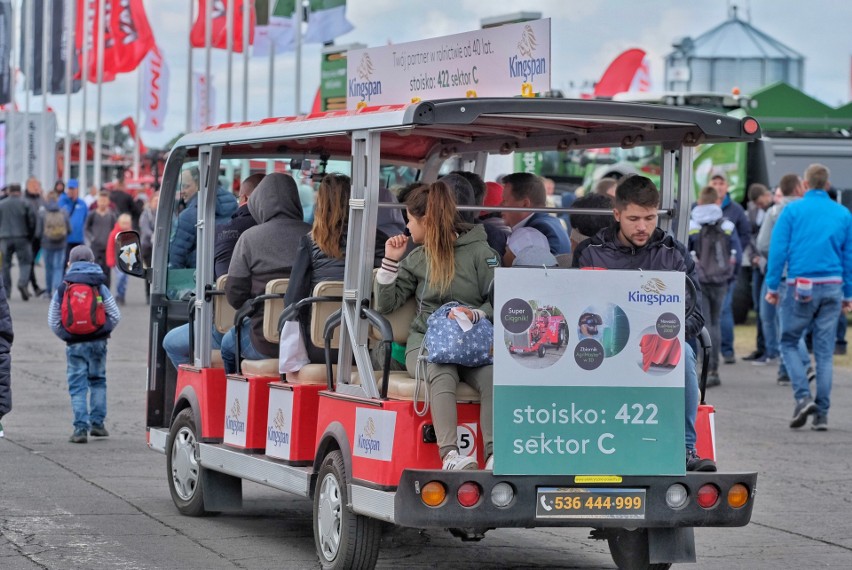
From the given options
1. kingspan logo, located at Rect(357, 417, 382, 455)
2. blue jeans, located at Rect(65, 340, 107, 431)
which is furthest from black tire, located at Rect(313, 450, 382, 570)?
blue jeans, located at Rect(65, 340, 107, 431)

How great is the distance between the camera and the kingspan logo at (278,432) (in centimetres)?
795

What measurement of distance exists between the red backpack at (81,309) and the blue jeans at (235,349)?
3147 millimetres

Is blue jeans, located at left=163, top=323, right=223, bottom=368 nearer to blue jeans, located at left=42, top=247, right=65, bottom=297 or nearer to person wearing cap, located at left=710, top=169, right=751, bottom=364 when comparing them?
person wearing cap, located at left=710, top=169, right=751, bottom=364

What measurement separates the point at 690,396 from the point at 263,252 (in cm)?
269

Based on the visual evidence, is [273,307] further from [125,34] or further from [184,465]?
[125,34]

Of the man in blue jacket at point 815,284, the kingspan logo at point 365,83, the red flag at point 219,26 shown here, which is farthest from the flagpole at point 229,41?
the kingspan logo at point 365,83

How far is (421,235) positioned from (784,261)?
7.16 metres

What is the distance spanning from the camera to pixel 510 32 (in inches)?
299

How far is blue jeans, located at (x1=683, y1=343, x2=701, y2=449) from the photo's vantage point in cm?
699

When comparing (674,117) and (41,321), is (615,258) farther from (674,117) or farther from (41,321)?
(41,321)

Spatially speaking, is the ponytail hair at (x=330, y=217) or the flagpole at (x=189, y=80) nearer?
the ponytail hair at (x=330, y=217)

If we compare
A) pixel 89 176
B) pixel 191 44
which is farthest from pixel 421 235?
pixel 89 176

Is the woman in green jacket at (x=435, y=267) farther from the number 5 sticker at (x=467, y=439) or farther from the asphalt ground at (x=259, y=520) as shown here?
the asphalt ground at (x=259, y=520)

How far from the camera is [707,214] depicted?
16.5 m
